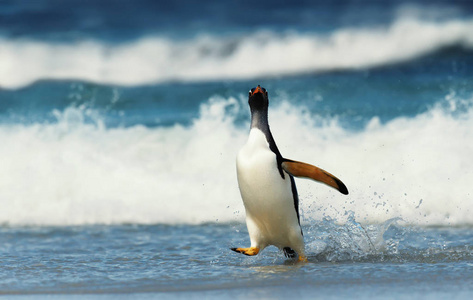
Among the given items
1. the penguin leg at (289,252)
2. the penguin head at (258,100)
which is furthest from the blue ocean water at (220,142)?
the penguin head at (258,100)

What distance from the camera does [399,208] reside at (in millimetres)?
7961

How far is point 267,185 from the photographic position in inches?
195

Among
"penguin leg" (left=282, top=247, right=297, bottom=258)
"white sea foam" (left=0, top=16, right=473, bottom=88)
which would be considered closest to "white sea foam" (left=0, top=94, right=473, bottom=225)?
"white sea foam" (left=0, top=16, right=473, bottom=88)

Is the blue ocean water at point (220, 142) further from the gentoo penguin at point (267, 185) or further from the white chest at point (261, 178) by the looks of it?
the white chest at point (261, 178)

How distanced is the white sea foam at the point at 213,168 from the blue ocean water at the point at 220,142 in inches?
1.2

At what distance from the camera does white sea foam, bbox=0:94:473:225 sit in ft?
A: 26.9

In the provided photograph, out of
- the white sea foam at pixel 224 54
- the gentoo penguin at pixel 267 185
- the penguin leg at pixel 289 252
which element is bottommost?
the penguin leg at pixel 289 252

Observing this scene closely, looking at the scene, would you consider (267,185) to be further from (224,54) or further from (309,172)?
(224,54)

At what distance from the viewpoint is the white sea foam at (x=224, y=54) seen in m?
13.0

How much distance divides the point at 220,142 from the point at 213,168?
877mm

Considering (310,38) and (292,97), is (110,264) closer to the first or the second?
(292,97)

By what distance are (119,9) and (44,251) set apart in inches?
339

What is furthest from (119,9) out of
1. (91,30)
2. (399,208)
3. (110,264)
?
(110,264)

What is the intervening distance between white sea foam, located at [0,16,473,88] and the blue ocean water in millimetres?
28
